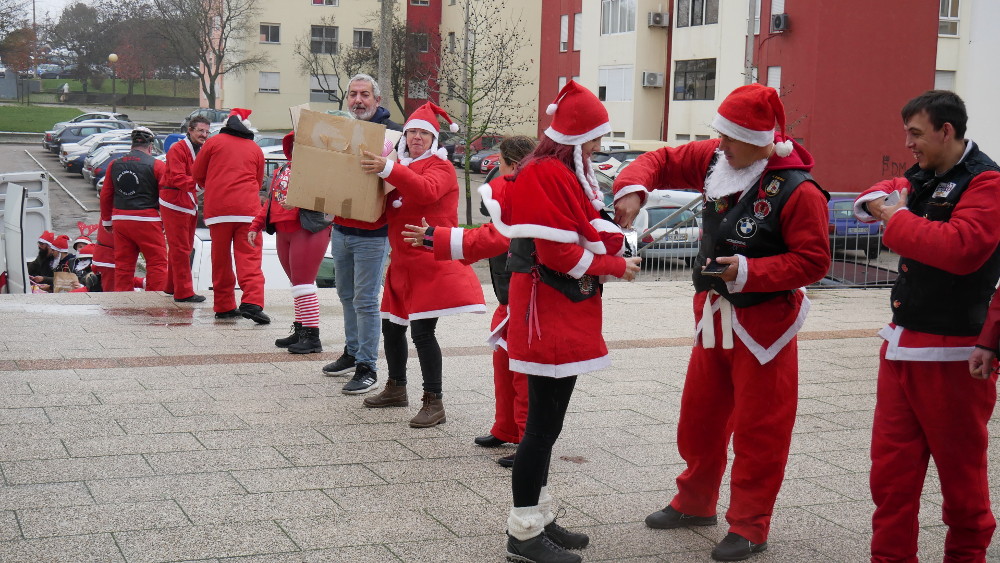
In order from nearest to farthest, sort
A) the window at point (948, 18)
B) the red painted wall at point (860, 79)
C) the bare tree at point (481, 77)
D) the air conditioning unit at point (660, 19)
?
1. the bare tree at point (481, 77)
2. the red painted wall at point (860, 79)
3. the window at point (948, 18)
4. the air conditioning unit at point (660, 19)

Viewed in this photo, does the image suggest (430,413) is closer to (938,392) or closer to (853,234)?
(938,392)

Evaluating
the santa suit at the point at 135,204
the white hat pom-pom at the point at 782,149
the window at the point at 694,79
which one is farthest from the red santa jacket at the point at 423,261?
the window at the point at 694,79

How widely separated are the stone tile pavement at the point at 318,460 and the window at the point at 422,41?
47992 mm

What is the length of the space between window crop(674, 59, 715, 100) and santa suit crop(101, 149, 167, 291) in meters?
30.2

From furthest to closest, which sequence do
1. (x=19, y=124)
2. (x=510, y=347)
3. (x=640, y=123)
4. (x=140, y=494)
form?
(x=19, y=124) → (x=640, y=123) → (x=140, y=494) → (x=510, y=347)

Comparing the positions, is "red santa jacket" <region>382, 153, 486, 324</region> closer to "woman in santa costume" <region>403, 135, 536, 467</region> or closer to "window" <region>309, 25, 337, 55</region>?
"woman in santa costume" <region>403, 135, 536, 467</region>

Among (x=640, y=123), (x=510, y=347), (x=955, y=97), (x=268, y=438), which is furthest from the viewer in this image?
(x=640, y=123)

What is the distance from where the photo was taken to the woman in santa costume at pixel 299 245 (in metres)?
7.76

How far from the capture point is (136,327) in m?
9.09

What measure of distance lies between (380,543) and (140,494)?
1.22 m

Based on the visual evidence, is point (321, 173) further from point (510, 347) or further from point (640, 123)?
point (640, 123)

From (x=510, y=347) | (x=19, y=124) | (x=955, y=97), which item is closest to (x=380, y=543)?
(x=510, y=347)

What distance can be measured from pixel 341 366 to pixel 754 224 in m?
3.91

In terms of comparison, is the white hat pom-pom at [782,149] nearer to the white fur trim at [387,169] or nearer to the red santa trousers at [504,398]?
the red santa trousers at [504,398]
